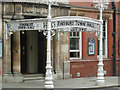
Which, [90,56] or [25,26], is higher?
[25,26]

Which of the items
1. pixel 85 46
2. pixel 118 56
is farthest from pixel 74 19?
pixel 118 56

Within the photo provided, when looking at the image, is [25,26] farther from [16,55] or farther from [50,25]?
[16,55]

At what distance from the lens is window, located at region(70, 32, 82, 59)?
19484 mm

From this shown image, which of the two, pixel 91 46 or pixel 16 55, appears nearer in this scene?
pixel 16 55

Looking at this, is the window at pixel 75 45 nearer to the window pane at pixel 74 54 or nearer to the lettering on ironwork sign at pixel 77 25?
the window pane at pixel 74 54

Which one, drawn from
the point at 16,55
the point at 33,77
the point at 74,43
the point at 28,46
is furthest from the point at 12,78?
the point at 74,43

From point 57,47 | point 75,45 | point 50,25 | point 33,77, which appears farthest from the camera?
point 75,45

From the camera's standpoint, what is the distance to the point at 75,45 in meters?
19.7

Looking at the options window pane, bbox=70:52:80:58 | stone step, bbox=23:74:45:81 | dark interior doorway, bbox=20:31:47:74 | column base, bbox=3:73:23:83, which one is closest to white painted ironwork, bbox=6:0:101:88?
column base, bbox=3:73:23:83

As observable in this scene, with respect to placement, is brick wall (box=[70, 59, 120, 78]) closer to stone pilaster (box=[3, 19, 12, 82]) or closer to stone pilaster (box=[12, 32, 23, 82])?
stone pilaster (box=[12, 32, 23, 82])

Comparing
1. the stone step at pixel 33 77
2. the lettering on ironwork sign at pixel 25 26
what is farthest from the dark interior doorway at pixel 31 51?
the lettering on ironwork sign at pixel 25 26

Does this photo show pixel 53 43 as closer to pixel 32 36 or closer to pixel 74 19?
pixel 32 36

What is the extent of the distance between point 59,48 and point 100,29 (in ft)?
11.3

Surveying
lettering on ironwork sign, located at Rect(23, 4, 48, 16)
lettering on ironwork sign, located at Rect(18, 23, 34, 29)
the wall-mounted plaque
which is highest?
A: lettering on ironwork sign, located at Rect(23, 4, 48, 16)
